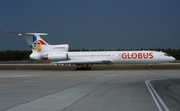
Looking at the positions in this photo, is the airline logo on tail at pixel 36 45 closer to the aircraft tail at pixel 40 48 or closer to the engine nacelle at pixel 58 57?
the aircraft tail at pixel 40 48

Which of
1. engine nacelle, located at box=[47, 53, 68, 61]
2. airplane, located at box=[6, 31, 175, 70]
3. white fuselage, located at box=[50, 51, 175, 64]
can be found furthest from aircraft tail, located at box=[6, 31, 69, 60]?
white fuselage, located at box=[50, 51, 175, 64]

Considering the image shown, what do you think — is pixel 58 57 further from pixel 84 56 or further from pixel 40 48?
pixel 84 56

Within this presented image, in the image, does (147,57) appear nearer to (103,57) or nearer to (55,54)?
(103,57)

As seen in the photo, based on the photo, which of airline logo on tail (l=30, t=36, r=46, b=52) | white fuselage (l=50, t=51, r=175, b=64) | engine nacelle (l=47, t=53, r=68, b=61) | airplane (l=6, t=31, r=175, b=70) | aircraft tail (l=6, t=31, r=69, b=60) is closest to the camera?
white fuselage (l=50, t=51, r=175, b=64)

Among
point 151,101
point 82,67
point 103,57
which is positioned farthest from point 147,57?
point 151,101

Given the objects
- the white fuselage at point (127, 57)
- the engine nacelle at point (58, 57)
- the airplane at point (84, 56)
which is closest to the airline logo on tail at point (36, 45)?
the airplane at point (84, 56)

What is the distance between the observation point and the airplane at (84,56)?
4925 centimetres

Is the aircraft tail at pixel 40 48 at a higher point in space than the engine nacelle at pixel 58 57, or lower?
higher

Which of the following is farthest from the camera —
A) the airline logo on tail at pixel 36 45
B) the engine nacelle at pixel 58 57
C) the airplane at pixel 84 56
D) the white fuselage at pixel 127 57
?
the airline logo on tail at pixel 36 45

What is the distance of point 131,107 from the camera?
11438 mm

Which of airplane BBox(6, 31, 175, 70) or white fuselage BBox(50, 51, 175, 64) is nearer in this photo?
white fuselage BBox(50, 51, 175, 64)

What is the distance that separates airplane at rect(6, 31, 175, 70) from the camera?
49.2m

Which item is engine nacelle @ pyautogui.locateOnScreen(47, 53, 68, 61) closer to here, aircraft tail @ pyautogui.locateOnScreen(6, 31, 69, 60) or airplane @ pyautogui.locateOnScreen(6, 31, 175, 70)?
airplane @ pyautogui.locateOnScreen(6, 31, 175, 70)

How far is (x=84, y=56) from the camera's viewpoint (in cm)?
5103
